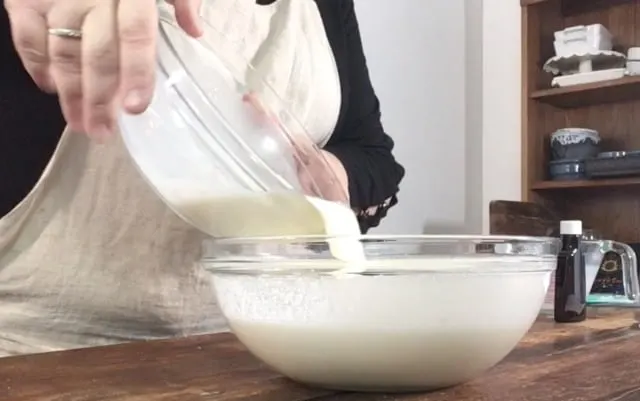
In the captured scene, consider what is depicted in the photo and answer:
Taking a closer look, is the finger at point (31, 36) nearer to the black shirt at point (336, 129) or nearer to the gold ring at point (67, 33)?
the gold ring at point (67, 33)

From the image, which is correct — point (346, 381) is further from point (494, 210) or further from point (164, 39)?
point (494, 210)

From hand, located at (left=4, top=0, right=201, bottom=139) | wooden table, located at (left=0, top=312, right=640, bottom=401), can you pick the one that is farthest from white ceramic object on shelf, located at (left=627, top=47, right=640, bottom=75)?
hand, located at (left=4, top=0, right=201, bottom=139)

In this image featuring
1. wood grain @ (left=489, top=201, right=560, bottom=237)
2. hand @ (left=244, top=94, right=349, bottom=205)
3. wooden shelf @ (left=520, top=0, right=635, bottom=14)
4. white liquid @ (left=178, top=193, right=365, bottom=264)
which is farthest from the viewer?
wooden shelf @ (left=520, top=0, right=635, bottom=14)

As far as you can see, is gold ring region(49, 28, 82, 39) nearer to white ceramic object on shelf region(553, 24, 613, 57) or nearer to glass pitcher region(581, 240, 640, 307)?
glass pitcher region(581, 240, 640, 307)

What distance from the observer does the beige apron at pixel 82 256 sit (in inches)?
32.7

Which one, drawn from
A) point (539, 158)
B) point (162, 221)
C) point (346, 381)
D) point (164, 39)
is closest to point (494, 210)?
point (539, 158)

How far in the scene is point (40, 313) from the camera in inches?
32.9

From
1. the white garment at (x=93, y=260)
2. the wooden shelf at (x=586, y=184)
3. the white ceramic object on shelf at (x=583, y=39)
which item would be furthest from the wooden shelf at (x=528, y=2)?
the white garment at (x=93, y=260)

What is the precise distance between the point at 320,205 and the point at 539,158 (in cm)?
189

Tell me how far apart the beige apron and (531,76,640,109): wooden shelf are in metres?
1.60

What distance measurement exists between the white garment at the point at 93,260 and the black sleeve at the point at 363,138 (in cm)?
31

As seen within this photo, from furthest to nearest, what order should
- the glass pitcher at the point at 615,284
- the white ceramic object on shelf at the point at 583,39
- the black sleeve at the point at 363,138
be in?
the white ceramic object on shelf at the point at 583,39
the glass pitcher at the point at 615,284
the black sleeve at the point at 363,138

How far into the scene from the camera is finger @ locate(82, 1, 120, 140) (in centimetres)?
51

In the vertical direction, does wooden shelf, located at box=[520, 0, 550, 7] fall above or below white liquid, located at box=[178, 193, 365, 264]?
above
